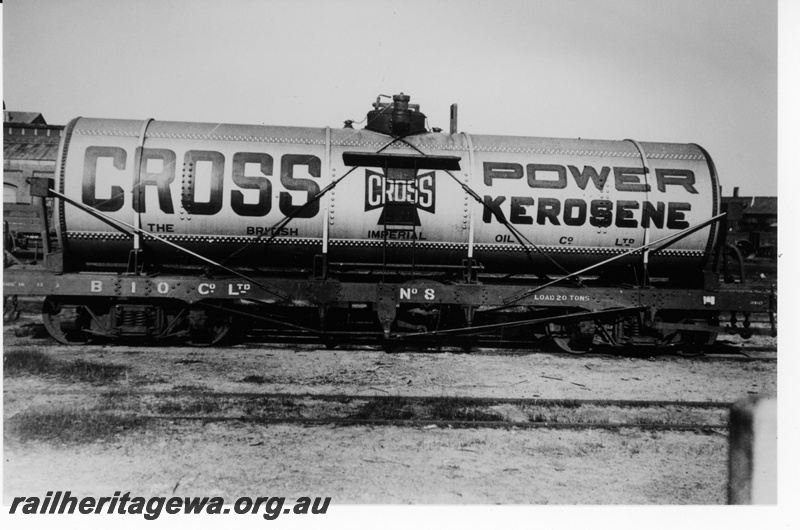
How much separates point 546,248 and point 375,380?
368 cm

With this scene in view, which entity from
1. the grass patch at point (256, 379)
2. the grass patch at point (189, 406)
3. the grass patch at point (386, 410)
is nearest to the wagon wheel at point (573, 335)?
the grass patch at point (386, 410)

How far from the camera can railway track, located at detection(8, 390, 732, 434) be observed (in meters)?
6.72

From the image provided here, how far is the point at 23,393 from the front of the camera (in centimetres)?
729

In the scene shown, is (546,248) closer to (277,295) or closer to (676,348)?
(676,348)

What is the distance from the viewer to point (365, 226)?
930cm

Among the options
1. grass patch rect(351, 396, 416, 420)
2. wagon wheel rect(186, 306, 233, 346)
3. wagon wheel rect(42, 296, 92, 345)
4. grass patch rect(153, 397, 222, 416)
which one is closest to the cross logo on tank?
grass patch rect(351, 396, 416, 420)

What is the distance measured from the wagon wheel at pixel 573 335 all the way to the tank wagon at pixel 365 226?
6cm

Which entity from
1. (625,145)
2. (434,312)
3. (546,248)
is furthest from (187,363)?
(625,145)

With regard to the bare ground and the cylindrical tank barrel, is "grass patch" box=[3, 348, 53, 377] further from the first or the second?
the cylindrical tank barrel

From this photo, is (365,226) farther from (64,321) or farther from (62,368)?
(64,321)

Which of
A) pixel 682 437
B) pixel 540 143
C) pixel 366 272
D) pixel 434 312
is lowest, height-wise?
pixel 682 437

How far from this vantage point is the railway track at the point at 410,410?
6719 millimetres
